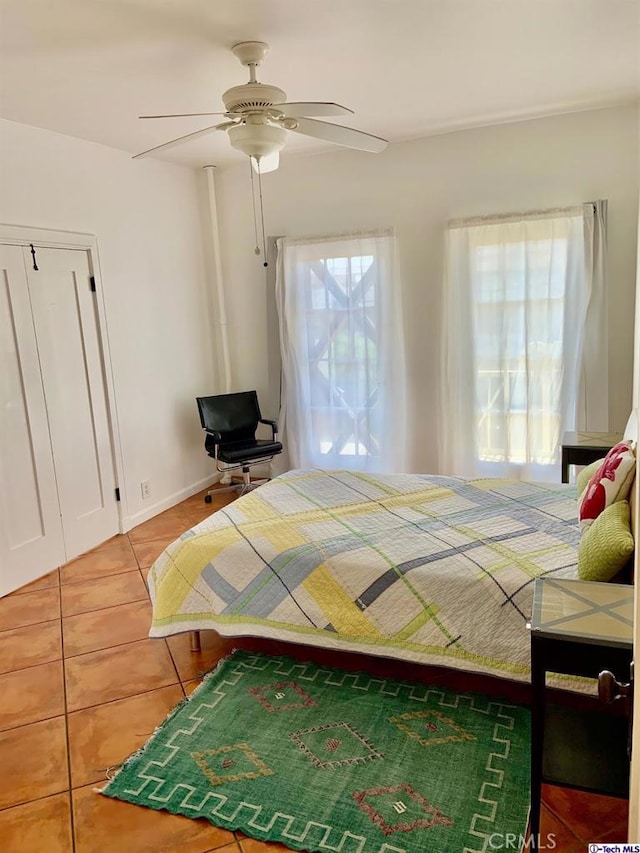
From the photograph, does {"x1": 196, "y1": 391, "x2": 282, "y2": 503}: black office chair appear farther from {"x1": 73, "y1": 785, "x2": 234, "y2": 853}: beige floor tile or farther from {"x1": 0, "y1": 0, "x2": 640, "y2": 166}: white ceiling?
{"x1": 73, "y1": 785, "x2": 234, "y2": 853}: beige floor tile

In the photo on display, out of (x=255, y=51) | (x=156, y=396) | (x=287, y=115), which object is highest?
(x=255, y=51)

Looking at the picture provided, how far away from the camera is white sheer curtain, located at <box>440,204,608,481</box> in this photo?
13.0ft

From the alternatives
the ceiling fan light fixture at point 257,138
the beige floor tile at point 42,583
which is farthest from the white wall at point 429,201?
the beige floor tile at point 42,583

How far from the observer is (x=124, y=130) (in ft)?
12.0

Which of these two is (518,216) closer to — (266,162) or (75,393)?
(266,162)

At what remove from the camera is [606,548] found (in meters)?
1.83

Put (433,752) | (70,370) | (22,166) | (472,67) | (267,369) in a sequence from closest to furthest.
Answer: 1. (433,752)
2. (472,67)
3. (22,166)
4. (70,370)
5. (267,369)

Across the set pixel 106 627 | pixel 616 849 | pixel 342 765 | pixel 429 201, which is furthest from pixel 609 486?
pixel 429 201

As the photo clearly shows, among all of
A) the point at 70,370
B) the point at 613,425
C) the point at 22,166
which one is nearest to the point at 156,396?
the point at 70,370

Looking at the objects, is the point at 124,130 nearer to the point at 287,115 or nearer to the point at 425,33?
the point at 287,115

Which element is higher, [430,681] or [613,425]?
[613,425]

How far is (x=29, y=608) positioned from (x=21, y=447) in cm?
92

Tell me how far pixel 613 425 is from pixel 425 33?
2.76m
